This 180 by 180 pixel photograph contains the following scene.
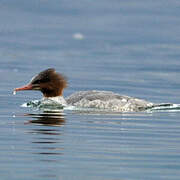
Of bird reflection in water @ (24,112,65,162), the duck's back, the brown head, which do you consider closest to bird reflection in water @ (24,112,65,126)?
bird reflection in water @ (24,112,65,162)

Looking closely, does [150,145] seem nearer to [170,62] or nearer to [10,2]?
[170,62]

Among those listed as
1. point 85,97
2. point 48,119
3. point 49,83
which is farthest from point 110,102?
point 48,119

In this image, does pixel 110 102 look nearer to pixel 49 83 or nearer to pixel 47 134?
pixel 49 83

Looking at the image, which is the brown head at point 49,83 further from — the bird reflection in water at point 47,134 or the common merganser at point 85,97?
the bird reflection in water at point 47,134

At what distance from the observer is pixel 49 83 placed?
68.8ft

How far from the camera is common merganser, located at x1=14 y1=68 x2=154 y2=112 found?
20.2 m

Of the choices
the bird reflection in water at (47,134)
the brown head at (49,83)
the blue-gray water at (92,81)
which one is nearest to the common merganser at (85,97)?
the brown head at (49,83)

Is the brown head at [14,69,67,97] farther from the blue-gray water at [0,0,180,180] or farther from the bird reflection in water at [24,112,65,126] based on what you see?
the bird reflection in water at [24,112,65,126]

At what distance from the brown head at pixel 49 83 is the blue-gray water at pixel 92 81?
0.65 metres

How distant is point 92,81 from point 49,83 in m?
6.82

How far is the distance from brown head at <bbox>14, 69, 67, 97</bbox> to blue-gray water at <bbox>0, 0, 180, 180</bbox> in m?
0.65

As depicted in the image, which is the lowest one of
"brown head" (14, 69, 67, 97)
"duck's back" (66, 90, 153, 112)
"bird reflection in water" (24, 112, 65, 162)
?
"bird reflection in water" (24, 112, 65, 162)

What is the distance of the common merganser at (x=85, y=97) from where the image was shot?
20250 mm

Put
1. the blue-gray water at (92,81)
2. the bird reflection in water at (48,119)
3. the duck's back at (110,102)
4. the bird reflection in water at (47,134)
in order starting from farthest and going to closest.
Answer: the duck's back at (110,102), the bird reflection in water at (48,119), the bird reflection in water at (47,134), the blue-gray water at (92,81)
